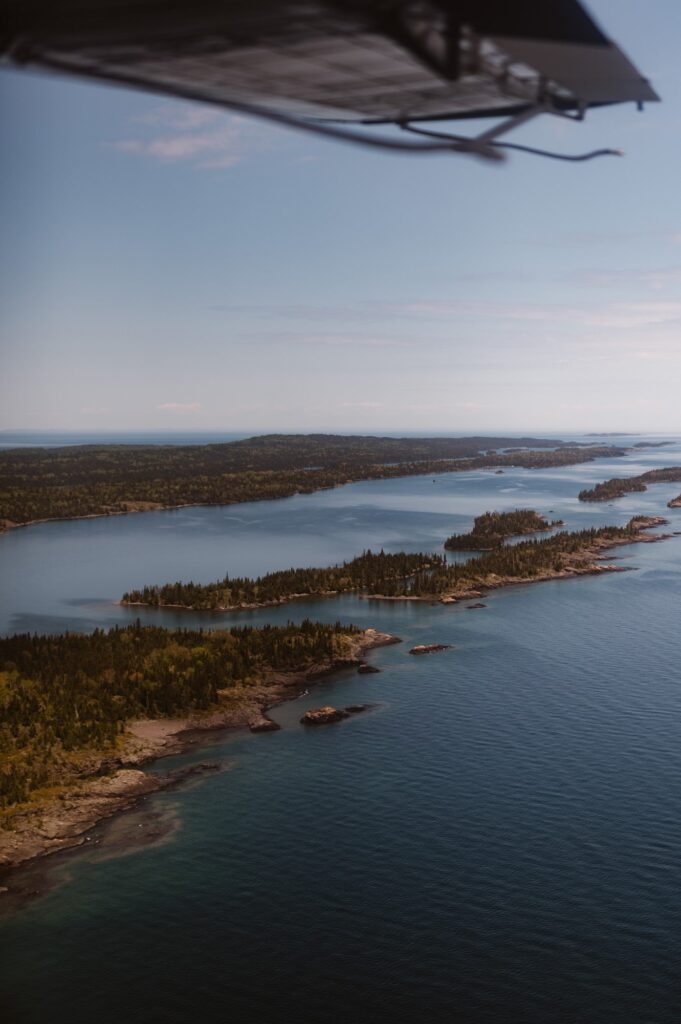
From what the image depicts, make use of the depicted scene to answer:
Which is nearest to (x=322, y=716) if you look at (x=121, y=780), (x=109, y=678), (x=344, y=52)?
(x=121, y=780)

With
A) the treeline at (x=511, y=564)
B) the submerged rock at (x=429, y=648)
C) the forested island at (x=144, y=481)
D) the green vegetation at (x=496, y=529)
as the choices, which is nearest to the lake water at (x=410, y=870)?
the submerged rock at (x=429, y=648)

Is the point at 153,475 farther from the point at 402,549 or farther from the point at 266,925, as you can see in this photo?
the point at 266,925

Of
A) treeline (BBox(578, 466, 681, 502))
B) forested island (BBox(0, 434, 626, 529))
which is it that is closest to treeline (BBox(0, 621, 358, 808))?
forested island (BBox(0, 434, 626, 529))

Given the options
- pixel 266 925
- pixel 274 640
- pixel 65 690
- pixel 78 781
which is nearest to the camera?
pixel 266 925

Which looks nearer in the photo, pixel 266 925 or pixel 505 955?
pixel 505 955

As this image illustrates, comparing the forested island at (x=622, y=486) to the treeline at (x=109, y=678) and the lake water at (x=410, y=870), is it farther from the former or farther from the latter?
the treeline at (x=109, y=678)

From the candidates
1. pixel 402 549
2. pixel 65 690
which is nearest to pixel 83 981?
pixel 65 690

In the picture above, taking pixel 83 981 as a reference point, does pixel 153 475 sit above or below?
above
